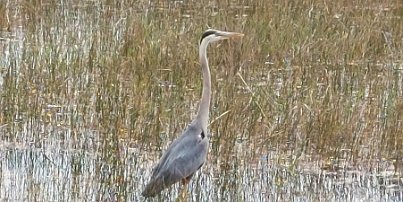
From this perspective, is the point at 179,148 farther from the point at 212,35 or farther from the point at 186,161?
the point at 212,35

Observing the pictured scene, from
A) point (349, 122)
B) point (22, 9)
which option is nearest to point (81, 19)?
point (22, 9)


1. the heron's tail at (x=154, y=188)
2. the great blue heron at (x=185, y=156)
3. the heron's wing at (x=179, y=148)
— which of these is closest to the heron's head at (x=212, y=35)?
the great blue heron at (x=185, y=156)

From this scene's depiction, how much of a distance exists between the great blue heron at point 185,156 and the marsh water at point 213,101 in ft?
0.62

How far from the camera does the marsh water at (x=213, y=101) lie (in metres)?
5.96

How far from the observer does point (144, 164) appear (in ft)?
20.4

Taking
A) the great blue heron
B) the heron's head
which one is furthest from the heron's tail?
the heron's head

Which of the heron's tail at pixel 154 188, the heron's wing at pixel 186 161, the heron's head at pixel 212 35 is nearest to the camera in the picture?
the heron's tail at pixel 154 188

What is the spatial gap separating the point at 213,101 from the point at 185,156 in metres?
1.94

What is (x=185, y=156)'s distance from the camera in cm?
553

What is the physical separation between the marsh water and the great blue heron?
188 millimetres

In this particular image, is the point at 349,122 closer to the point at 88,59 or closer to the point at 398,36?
the point at 88,59

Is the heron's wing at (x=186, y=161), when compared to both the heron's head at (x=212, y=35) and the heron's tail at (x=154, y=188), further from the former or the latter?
the heron's head at (x=212, y=35)

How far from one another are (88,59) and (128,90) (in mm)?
889

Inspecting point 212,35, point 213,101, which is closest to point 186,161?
point 212,35
